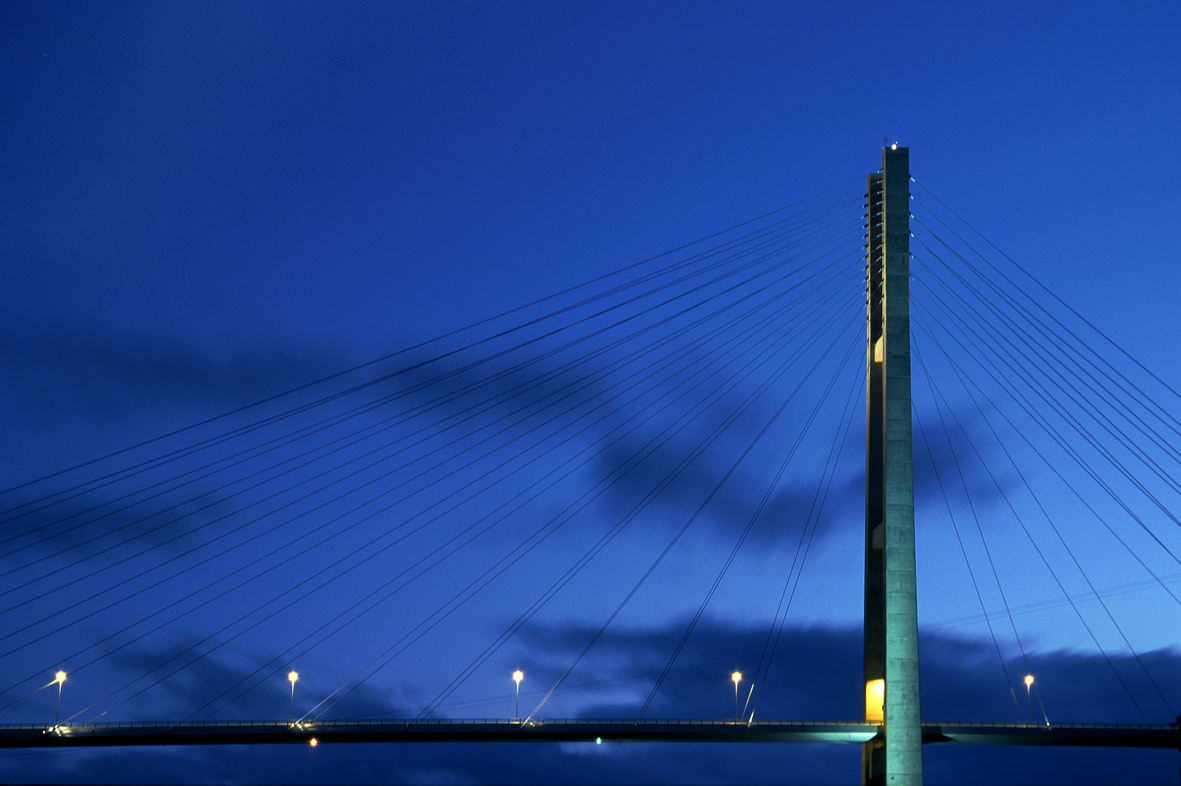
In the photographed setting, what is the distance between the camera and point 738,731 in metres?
70.2

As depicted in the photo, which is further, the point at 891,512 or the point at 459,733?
the point at 459,733

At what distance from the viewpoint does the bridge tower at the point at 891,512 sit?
52.2m

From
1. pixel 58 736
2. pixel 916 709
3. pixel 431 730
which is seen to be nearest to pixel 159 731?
pixel 58 736

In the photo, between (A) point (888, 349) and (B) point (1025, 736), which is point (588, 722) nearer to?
(B) point (1025, 736)

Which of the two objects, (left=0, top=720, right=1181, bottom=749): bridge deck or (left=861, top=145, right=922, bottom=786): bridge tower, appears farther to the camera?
(left=0, top=720, right=1181, bottom=749): bridge deck

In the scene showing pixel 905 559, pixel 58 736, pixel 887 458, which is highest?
pixel 887 458

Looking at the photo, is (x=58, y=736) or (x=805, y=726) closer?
(x=805, y=726)

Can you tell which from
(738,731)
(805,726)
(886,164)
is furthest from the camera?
(738,731)

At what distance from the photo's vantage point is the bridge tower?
52.2 meters

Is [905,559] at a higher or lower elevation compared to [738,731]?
higher

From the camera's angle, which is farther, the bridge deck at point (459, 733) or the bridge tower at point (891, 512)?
the bridge deck at point (459, 733)

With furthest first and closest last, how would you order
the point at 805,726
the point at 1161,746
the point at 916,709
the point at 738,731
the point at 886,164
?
1. the point at 1161,746
2. the point at 738,731
3. the point at 805,726
4. the point at 886,164
5. the point at 916,709

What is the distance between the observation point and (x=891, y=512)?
53.8 metres

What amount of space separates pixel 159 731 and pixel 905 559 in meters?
43.5
